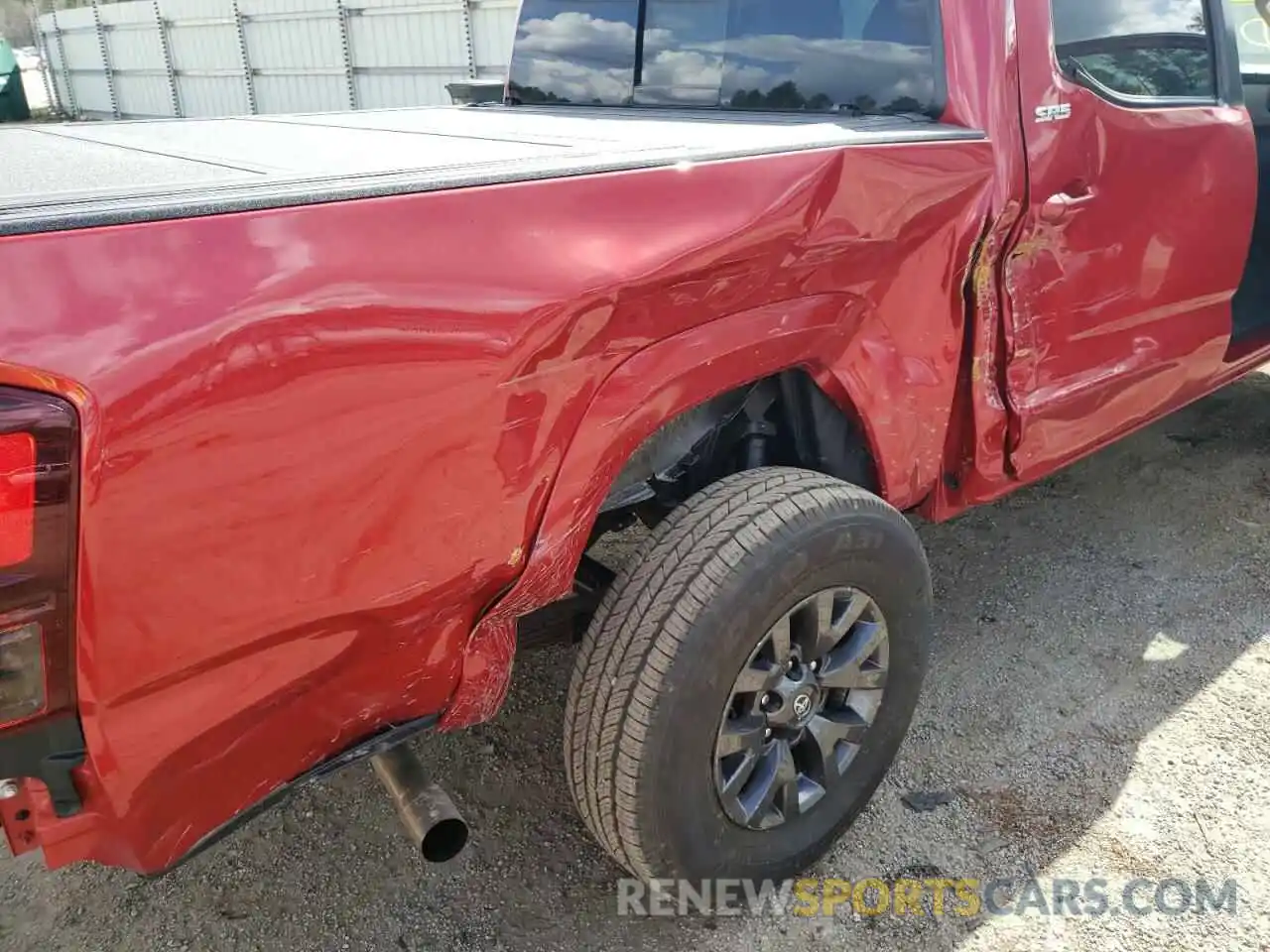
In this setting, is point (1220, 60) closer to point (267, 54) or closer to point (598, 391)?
point (598, 391)

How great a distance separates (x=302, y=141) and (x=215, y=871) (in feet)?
5.23

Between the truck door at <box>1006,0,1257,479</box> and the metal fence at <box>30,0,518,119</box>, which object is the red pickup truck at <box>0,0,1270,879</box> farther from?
the metal fence at <box>30,0,518,119</box>

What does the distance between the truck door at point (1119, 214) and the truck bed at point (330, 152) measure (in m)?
0.35

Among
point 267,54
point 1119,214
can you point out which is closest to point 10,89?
point 267,54

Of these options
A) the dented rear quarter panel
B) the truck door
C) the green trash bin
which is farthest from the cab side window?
the green trash bin

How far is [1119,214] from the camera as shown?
2.58 meters

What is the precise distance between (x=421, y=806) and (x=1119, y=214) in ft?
7.00

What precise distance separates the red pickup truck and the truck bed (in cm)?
1

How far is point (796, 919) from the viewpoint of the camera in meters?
2.15

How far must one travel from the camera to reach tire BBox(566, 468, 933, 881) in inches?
72.1

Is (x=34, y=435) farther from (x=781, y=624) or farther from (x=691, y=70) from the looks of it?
(x=691, y=70)

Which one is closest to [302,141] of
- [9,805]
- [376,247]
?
[376,247]

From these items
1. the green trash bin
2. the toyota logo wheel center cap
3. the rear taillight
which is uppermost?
the rear taillight

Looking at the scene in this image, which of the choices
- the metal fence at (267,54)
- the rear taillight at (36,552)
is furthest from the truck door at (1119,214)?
the metal fence at (267,54)
